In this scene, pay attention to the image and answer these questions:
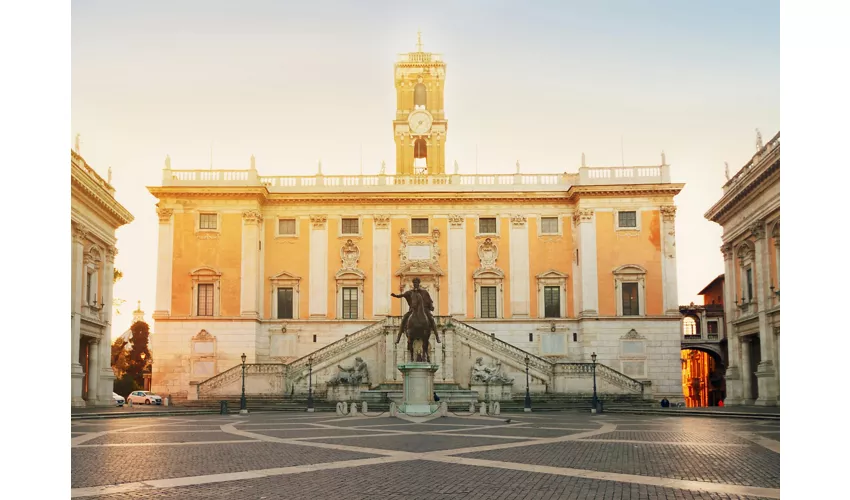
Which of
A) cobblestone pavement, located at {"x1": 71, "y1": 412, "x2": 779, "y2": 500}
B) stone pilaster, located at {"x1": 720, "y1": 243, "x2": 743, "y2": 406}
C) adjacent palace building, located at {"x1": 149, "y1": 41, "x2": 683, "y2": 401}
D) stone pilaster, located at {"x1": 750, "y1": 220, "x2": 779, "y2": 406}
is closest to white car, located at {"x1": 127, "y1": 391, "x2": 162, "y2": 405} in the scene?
adjacent palace building, located at {"x1": 149, "y1": 41, "x2": 683, "y2": 401}

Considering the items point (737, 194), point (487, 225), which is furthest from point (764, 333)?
point (487, 225)

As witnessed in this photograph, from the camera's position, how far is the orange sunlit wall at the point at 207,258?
43.0 m

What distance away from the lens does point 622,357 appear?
42562mm

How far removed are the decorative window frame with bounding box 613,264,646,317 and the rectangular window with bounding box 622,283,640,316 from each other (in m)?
0.15

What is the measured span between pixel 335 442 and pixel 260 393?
78.8 feet

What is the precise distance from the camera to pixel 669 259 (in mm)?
43438

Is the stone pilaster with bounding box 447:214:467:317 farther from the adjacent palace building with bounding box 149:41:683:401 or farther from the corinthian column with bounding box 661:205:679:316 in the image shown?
the corinthian column with bounding box 661:205:679:316

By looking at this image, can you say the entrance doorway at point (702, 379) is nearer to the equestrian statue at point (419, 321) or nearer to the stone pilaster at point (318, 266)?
the stone pilaster at point (318, 266)
